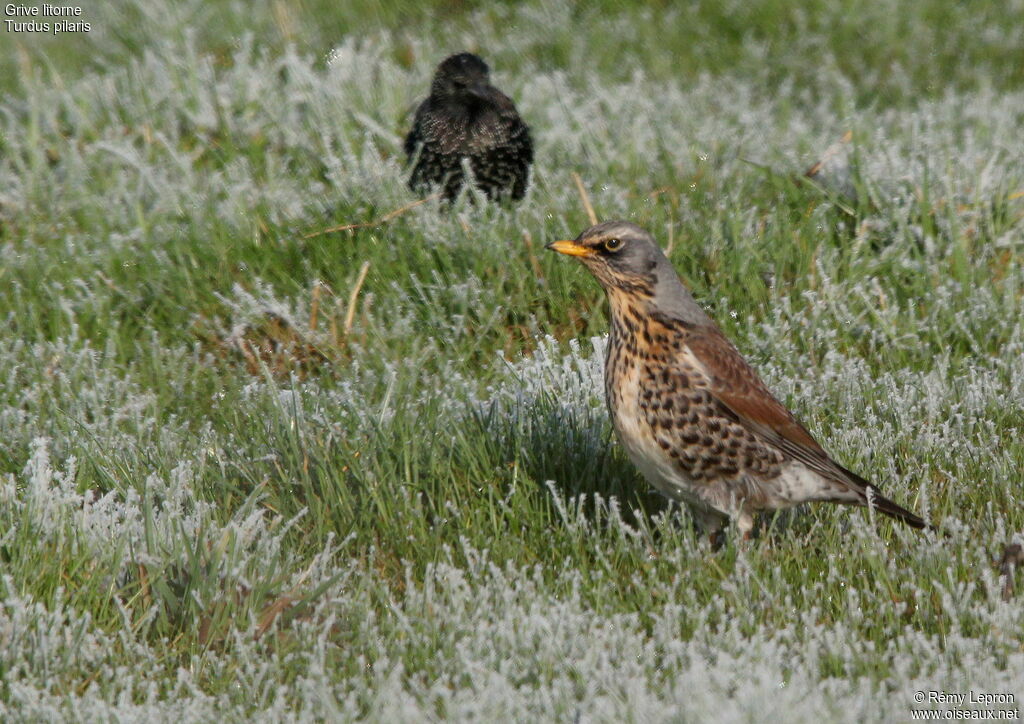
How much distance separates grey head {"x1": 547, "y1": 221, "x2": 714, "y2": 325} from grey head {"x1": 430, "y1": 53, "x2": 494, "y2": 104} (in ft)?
9.99

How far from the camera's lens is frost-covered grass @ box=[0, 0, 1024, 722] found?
163 inches

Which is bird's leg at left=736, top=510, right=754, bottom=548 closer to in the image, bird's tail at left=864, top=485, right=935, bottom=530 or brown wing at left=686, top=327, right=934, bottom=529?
brown wing at left=686, top=327, right=934, bottom=529

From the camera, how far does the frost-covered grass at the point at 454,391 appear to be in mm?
4148

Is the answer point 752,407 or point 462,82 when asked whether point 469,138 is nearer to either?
point 462,82

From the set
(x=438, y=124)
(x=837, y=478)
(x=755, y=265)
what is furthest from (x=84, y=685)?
(x=438, y=124)

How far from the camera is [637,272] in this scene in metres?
4.96

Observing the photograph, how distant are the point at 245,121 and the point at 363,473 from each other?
14.6ft

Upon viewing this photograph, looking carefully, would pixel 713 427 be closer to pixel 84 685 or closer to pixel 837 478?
pixel 837 478

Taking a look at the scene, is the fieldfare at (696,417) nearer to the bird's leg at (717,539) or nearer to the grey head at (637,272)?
the grey head at (637,272)

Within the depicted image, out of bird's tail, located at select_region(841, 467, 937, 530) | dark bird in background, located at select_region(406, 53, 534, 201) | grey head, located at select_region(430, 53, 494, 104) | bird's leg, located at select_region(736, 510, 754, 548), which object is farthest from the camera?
grey head, located at select_region(430, 53, 494, 104)

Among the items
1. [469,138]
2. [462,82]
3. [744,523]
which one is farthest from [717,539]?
[462,82]

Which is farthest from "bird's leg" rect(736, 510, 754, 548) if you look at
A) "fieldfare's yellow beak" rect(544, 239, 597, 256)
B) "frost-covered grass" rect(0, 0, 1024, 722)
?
"fieldfare's yellow beak" rect(544, 239, 597, 256)

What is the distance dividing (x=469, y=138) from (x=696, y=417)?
133 inches

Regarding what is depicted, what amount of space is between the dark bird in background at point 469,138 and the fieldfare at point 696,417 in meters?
2.86
